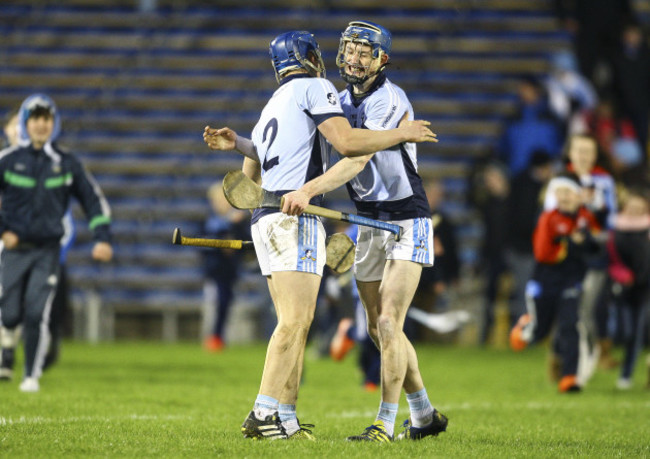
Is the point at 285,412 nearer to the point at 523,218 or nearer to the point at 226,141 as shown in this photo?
the point at 226,141

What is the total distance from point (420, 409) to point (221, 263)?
930cm

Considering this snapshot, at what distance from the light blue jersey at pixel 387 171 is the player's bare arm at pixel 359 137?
223 mm

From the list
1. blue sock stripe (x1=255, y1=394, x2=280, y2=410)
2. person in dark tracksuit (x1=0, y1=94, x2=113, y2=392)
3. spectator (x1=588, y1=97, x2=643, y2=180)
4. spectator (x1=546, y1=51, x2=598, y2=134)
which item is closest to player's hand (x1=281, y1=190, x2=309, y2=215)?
blue sock stripe (x1=255, y1=394, x2=280, y2=410)

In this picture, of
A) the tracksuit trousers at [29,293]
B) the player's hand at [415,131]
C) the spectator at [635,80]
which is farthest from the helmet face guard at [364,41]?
the spectator at [635,80]

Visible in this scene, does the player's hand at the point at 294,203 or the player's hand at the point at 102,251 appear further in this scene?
the player's hand at the point at 102,251

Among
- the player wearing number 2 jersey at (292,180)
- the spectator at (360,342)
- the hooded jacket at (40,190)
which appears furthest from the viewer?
the spectator at (360,342)

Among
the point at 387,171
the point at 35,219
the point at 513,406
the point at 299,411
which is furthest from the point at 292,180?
the point at 35,219

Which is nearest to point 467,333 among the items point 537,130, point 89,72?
point 537,130

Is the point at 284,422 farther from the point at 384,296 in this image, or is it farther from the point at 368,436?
the point at 384,296

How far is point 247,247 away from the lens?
5992mm

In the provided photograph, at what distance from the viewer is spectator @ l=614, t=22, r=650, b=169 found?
1716 cm

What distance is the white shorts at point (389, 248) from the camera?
6.05 meters

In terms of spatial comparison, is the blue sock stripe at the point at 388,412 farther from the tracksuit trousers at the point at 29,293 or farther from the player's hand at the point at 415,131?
the tracksuit trousers at the point at 29,293

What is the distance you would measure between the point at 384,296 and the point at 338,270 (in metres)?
0.29
